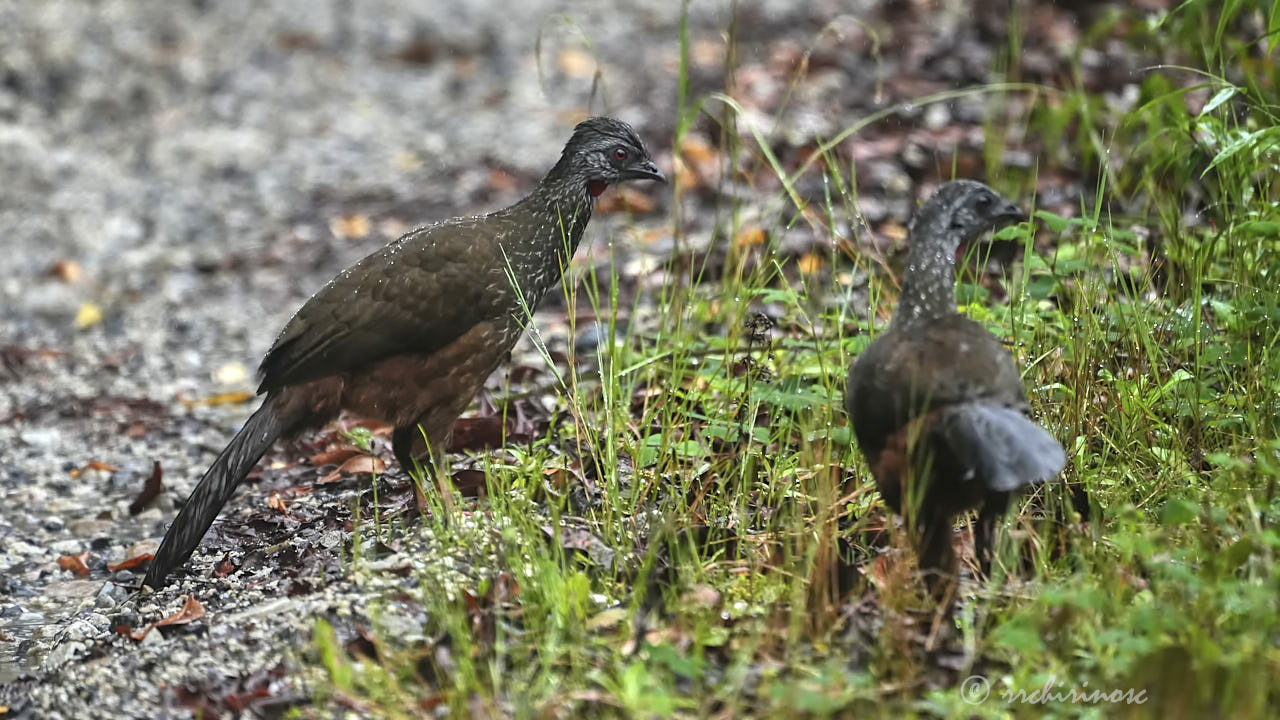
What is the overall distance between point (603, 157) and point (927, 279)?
1463 mm

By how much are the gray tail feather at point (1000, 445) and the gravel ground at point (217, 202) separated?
1344mm

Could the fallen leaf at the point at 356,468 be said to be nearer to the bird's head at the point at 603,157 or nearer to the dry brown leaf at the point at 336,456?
the dry brown leaf at the point at 336,456

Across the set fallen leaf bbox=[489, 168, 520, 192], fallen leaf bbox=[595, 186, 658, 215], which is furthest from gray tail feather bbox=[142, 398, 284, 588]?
fallen leaf bbox=[489, 168, 520, 192]

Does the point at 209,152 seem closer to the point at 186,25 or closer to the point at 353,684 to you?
the point at 186,25

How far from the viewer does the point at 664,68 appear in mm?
9023

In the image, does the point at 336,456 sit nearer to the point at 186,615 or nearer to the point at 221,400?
the point at 186,615

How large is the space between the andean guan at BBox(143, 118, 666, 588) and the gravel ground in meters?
0.31

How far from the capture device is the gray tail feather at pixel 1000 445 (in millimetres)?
2717

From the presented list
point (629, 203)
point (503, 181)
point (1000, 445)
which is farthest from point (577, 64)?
point (1000, 445)

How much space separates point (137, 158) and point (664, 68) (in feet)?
11.0

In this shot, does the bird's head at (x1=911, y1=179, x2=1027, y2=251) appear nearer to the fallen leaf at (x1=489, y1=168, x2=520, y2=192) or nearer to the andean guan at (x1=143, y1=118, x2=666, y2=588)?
the andean guan at (x1=143, y1=118, x2=666, y2=588)

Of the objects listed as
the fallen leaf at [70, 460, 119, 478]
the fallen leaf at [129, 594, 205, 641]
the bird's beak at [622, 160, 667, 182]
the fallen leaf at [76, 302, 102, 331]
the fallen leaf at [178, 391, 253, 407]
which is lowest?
the fallen leaf at [129, 594, 205, 641]

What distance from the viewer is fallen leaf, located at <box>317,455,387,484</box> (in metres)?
4.47

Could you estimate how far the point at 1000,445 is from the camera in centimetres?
275
